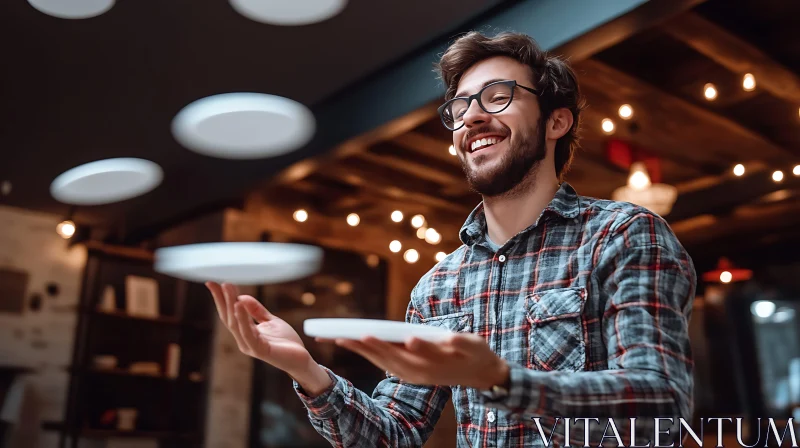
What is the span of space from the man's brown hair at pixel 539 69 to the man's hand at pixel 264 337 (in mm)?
690

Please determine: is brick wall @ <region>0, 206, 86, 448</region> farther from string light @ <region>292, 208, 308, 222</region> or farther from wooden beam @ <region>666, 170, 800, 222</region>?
wooden beam @ <region>666, 170, 800, 222</region>

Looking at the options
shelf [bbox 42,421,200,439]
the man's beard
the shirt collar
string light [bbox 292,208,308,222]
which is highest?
string light [bbox 292,208,308,222]

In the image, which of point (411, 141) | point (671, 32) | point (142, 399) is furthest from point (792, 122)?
point (142, 399)

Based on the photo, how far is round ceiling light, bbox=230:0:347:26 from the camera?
331 cm

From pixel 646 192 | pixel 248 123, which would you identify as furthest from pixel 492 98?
pixel 248 123

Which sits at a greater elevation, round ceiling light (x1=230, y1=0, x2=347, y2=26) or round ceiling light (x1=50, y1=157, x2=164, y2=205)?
round ceiling light (x1=230, y1=0, x2=347, y2=26)

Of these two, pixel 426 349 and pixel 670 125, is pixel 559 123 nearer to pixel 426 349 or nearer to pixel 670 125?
pixel 426 349

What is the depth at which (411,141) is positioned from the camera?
4.77 metres

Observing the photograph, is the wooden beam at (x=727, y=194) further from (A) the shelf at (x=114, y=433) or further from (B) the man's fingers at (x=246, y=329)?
(B) the man's fingers at (x=246, y=329)

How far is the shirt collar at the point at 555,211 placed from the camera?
1.37 meters

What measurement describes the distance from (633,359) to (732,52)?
9.69 ft

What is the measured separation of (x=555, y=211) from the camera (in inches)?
54.2

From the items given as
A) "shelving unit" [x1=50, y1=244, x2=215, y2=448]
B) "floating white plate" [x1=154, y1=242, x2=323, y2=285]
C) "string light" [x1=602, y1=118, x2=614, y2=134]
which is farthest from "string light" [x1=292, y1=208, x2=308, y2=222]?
"string light" [x1=602, y1=118, x2=614, y2=134]

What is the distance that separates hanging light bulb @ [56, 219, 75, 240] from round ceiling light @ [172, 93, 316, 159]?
190 centimetres
